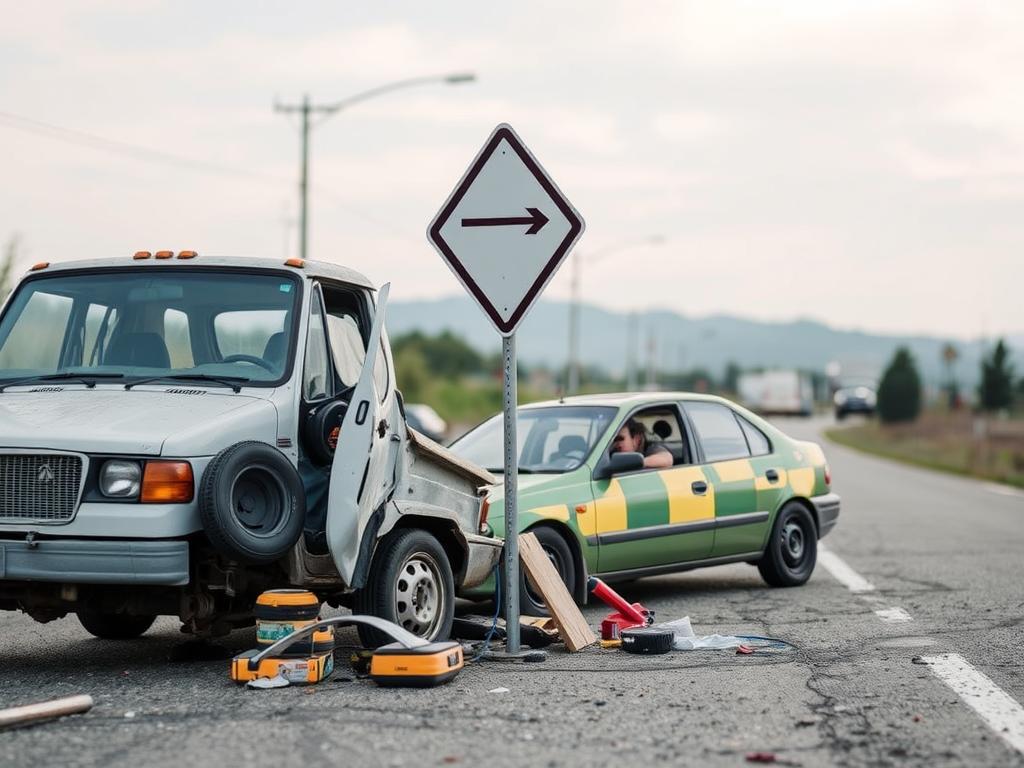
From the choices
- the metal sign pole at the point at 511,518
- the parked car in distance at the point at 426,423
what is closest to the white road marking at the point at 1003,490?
the parked car in distance at the point at 426,423

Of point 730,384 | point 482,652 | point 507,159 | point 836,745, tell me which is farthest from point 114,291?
point 730,384

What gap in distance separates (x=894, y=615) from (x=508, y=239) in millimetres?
3874

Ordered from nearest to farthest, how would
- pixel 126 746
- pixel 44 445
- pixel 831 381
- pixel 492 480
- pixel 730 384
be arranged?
1. pixel 126 746
2. pixel 44 445
3. pixel 492 480
4. pixel 831 381
5. pixel 730 384

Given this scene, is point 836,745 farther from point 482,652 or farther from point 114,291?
point 114,291

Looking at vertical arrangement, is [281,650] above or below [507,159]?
below

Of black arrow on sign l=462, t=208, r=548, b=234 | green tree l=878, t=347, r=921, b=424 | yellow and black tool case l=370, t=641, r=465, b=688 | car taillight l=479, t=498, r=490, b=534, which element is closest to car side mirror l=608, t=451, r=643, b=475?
car taillight l=479, t=498, r=490, b=534

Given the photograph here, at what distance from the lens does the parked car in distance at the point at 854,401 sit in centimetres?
10175

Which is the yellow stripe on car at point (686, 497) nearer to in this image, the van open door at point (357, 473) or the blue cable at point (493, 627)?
the blue cable at point (493, 627)

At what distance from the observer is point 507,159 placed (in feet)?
27.0

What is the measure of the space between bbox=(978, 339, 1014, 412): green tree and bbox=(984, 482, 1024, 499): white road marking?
20.2 metres

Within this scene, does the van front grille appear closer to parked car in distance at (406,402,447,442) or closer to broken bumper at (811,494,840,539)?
broken bumper at (811,494,840,539)

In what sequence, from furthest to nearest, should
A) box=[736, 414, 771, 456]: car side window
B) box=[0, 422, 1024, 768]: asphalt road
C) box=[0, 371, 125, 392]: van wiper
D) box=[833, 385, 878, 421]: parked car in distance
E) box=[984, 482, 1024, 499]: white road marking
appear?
box=[833, 385, 878, 421]: parked car in distance → box=[984, 482, 1024, 499]: white road marking → box=[736, 414, 771, 456]: car side window → box=[0, 371, 125, 392]: van wiper → box=[0, 422, 1024, 768]: asphalt road

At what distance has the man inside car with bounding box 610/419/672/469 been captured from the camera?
36.8ft

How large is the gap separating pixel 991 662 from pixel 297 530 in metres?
3.62
